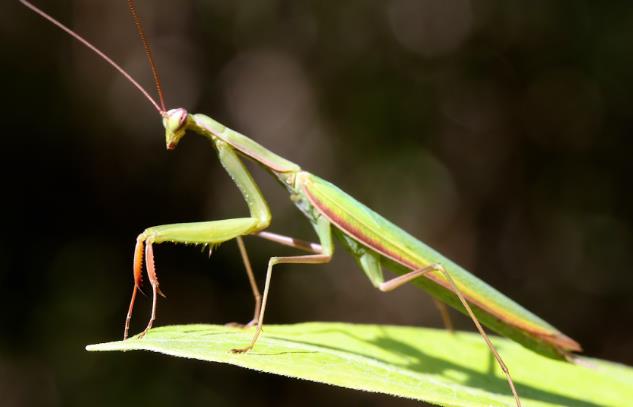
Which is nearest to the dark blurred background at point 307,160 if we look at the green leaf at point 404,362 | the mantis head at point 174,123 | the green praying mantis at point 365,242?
the green leaf at point 404,362

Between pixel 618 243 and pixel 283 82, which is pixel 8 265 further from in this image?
pixel 618 243

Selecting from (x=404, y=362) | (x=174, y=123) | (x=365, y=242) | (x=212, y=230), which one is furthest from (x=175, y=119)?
(x=404, y=362)

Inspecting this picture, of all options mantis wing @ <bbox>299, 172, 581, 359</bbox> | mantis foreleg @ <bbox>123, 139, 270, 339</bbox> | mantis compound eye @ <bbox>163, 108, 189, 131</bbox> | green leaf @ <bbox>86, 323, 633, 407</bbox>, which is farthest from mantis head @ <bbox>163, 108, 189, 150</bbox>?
green leaf @ <bbox>86, 323, 633, 407</bbox>

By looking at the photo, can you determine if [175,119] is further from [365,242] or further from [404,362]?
[404,362]

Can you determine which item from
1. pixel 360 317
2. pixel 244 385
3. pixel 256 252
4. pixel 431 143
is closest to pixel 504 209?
pixel 431 143

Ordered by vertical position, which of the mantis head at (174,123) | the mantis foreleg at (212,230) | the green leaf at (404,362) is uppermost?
the mantis head at (174,123)

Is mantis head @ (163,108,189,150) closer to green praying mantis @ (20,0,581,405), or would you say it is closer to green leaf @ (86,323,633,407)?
green praying mantis @ (20,0,581,405)

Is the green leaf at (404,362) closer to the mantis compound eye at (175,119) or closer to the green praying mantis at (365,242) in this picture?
the green praying mantis at (365,242)
